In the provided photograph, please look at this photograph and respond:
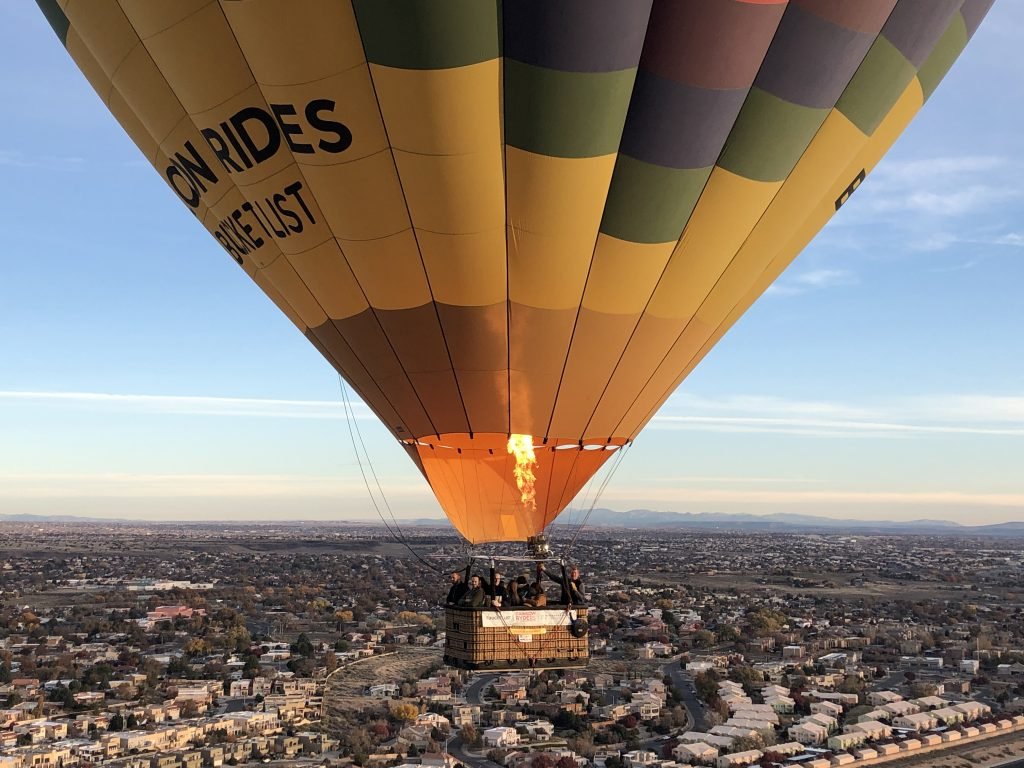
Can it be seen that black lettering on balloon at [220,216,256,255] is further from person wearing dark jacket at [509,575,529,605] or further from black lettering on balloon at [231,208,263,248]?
person wearing dark jacket at [509,575,529,605]

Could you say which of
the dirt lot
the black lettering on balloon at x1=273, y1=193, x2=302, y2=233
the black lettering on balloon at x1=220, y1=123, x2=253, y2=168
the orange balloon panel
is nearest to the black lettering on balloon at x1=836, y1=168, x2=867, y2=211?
the orange balloon panel

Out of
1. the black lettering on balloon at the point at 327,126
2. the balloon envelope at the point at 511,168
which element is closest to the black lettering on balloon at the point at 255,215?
the balloon envelope at the point at 511,168

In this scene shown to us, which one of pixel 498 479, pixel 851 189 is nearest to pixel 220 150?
pixel 498 479

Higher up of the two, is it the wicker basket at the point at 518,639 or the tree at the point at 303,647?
the wicker basket at the point at 518,639

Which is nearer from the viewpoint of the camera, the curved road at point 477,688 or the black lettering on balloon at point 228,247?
the black lettering on balloon at point 228,247

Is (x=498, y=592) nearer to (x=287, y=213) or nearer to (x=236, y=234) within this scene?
(x=287, y=213)

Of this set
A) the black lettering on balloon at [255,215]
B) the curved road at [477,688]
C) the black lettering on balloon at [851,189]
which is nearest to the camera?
the black lettering on balloon at [255,215]

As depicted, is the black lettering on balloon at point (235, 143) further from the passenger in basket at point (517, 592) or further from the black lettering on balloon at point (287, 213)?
the passenger in basket at point (517, 592)
